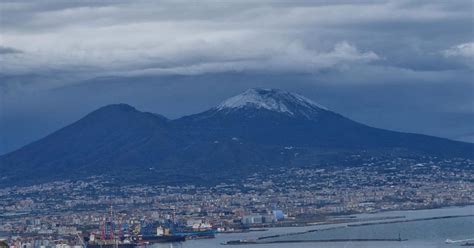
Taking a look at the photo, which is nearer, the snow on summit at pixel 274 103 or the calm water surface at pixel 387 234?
the calm water surface at pixel 387 234

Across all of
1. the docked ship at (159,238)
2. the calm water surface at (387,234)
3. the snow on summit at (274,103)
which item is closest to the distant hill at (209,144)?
the snow on summit at (274,103)

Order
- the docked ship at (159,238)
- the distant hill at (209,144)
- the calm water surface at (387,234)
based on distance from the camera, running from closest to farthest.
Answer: the calm water surface at (387,234) → the docked ship at (159,238) → the distant hill at (209,144)

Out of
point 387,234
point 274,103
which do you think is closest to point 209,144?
point 274,103

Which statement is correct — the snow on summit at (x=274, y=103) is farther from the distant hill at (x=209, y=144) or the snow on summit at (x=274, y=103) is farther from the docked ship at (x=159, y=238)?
the docked ship at (x=159, y=238)

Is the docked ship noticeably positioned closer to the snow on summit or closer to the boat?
the boat

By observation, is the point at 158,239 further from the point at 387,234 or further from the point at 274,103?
the point at 274,103

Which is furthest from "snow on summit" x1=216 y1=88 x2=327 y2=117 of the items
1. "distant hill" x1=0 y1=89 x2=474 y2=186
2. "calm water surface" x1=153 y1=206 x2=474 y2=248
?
"calm water surface" x1=153 y1=206 x2=474 y2=248
